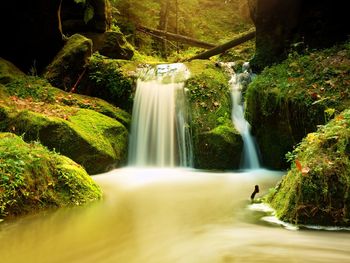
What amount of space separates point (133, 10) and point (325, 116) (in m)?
13.6

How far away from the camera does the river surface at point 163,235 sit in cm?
346

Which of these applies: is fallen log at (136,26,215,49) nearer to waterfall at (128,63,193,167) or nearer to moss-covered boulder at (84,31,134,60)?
moss-covered boulder at (84,31,134,60)

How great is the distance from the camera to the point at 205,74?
10.8 metres

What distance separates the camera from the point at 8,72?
10.1 metres

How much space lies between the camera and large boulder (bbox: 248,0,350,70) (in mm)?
9383

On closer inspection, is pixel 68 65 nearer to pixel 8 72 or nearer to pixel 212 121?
pixel 8 72

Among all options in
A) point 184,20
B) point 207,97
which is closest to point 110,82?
point 207,97

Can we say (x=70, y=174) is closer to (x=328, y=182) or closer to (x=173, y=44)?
(x=328, y=182)

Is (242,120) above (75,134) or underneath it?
above

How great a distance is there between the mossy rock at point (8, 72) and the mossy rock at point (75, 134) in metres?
1.90

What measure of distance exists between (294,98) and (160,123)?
3545 millimetres

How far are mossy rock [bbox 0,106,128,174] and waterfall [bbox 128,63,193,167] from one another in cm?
88

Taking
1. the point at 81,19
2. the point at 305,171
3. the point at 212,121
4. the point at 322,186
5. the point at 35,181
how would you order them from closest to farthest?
the point at 322,186 < the point at 305,171 < the point at 35,181 < the point at 212,121 < the point at 81,19

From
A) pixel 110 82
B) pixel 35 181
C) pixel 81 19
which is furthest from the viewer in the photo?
pixel 81 19
